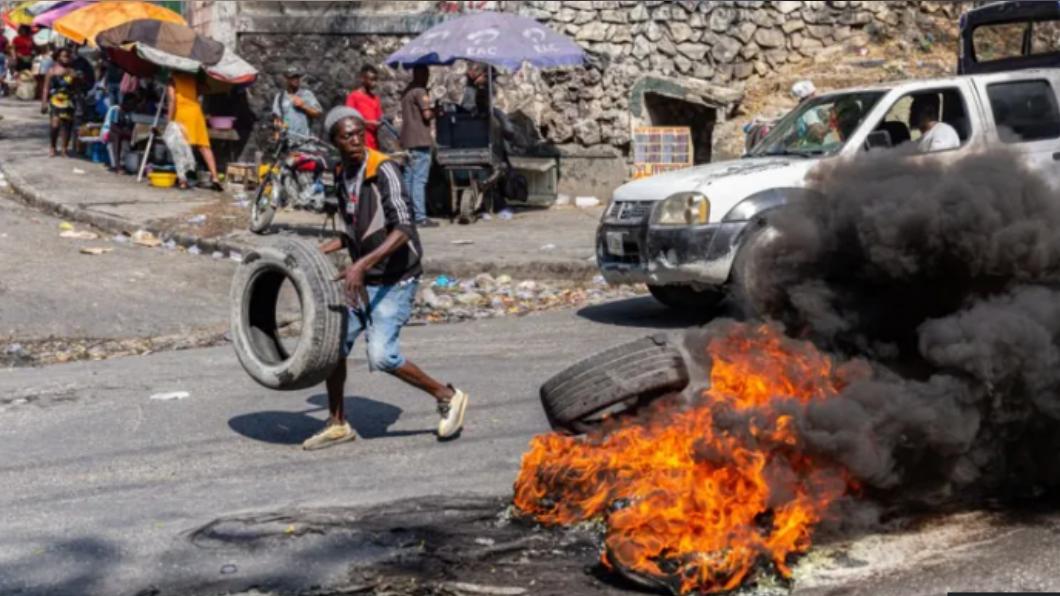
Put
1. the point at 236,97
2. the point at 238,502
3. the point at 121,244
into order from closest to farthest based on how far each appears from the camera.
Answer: the point at 238,502
the point at 121,244
the point at 236,97

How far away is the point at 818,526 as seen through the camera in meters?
5.70

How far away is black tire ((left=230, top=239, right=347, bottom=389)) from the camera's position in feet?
24.4

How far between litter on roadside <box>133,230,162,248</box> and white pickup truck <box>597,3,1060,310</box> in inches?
251

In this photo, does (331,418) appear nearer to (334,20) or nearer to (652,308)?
(652,308)

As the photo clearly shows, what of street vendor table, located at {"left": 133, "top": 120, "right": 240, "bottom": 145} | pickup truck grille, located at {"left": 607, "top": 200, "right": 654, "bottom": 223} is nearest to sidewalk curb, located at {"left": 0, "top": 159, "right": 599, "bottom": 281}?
street vendor table, located at {"left": 133, "top": 120, "right": 240, "bottom": 145}

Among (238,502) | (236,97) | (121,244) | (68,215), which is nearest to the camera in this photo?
(238,502)

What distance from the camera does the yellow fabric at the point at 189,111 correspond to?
64.4 ft

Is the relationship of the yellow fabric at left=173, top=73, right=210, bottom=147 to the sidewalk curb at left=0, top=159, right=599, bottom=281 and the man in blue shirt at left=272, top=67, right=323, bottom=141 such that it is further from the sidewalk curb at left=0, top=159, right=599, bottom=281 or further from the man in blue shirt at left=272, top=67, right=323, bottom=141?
the sidewalk curb at left=0, top=159, right=599, bottom=281

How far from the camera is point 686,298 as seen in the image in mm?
12102

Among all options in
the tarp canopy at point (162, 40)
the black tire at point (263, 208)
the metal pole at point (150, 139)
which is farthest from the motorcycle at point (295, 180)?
the metal pole at point (150, 139)

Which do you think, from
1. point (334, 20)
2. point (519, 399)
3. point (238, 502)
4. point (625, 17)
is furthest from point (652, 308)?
point (334, 20)

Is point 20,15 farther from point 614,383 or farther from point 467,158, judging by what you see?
point 614,383

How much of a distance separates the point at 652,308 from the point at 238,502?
6.35 m

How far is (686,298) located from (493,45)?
597 cm
